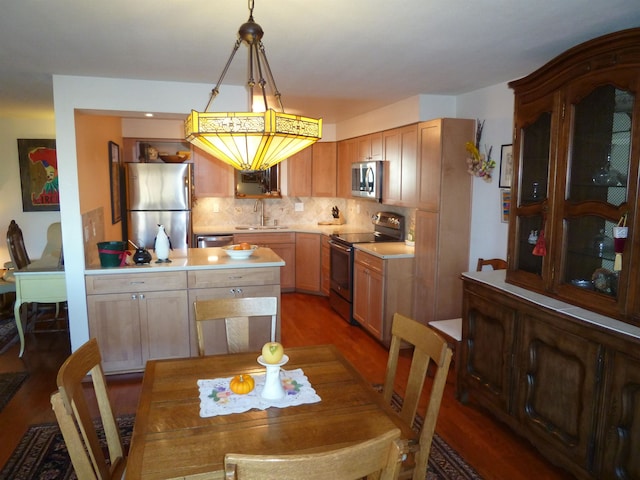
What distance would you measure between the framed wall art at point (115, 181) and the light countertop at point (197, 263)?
118cm

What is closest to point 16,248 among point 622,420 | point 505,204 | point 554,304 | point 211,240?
point 211,240

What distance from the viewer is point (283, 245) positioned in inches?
244

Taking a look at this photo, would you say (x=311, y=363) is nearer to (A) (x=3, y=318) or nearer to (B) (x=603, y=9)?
(B) (x=603, y=9)

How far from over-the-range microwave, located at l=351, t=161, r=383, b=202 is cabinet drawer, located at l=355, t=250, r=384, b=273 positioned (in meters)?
0.63

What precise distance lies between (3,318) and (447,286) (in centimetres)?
479

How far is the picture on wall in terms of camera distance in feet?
19.4

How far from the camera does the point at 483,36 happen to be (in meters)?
2.44

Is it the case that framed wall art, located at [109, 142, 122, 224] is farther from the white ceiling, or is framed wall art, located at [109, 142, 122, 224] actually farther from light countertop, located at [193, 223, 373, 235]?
the white ceiling

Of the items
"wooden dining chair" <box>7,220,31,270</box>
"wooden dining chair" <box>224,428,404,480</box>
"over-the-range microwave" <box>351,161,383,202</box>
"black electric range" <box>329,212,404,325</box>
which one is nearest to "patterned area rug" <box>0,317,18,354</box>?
"wooden dining chair" <box>7,220,31,270</box>

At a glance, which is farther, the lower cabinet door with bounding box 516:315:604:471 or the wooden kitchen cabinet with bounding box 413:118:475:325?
the wooden kitchen cabinet with bounding box 413:118:475:325

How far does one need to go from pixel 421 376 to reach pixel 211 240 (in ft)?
14.1

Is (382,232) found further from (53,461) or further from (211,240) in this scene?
(53,461)

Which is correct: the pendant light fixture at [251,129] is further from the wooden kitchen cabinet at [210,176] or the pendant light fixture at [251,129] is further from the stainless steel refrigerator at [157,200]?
the wooden kitchen cabinet at [210,176]

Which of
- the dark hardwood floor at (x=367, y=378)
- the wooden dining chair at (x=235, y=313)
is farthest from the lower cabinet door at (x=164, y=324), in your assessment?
→ the wooden dining chair at (x=235, y=313)
